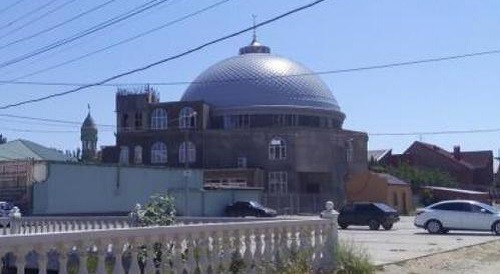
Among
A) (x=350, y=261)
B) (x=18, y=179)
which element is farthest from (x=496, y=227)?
(x=18, y=179)

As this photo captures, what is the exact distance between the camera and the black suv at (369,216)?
37.3 m

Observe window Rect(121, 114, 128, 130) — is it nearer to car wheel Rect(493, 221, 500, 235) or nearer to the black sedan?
the black sedan

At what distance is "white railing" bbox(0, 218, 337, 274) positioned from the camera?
7.23 m

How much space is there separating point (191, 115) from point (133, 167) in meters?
35.3

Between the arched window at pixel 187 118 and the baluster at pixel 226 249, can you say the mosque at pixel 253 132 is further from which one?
the baluster at pixel 226 249

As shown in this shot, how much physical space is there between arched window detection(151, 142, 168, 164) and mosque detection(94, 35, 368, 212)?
0.11 m

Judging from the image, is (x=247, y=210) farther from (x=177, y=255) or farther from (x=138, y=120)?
(x=177, y=255)

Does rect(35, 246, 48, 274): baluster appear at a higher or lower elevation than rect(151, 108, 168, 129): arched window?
lower

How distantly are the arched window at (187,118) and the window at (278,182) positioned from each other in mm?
11734

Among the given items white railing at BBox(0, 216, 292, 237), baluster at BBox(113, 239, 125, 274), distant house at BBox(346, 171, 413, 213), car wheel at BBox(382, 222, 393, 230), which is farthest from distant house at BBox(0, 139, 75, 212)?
distant house at BBox(346, 171, 413, 213)

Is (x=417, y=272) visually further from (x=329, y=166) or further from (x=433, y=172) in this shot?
(x=433, y=172)

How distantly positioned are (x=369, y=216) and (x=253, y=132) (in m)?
40.4

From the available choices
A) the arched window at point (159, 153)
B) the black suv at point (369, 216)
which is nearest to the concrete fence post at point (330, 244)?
the black suv at point (369, 216)

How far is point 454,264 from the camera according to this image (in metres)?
Answer: 16.4
